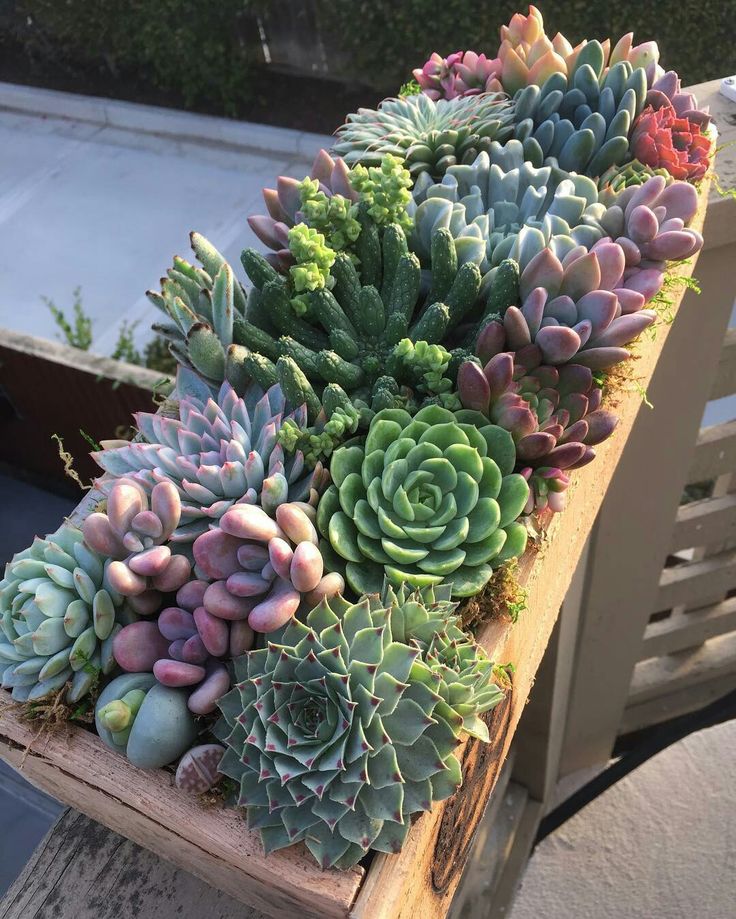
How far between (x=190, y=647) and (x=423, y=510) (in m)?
0.27

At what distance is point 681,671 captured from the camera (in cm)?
312

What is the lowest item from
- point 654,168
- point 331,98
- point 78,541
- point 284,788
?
point 331,98

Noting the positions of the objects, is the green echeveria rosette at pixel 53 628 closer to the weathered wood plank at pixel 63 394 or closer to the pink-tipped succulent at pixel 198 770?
the pink-tipped succulent at pixel 198 770

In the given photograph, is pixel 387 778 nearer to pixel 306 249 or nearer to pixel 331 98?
pixel 306 249

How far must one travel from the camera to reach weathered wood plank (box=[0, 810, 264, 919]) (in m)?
0.88

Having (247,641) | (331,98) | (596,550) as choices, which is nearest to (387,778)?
(247,641)

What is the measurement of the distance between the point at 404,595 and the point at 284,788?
0.21 metres

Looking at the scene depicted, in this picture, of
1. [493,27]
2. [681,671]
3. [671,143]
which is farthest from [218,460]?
[493,27]

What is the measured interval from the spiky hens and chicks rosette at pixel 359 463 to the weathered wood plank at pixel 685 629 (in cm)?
216

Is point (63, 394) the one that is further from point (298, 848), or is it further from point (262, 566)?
point (298, 848)

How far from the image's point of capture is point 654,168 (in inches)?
45.3

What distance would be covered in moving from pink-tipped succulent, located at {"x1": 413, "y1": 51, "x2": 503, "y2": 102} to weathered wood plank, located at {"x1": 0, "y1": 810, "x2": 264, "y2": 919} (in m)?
1.20

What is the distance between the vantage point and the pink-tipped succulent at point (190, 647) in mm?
737

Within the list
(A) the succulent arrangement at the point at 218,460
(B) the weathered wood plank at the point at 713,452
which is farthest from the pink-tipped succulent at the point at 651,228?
(B) the weathered wood plank at the point at 713,452
